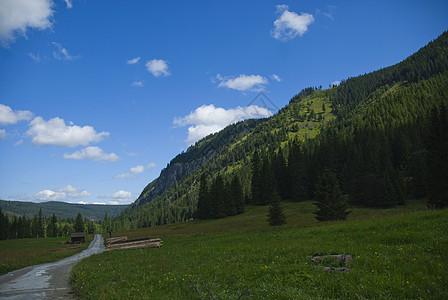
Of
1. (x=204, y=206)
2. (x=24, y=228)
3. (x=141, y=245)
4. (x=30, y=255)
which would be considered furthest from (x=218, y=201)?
(x=24, y=228)

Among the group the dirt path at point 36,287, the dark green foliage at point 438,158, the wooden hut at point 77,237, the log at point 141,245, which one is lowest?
the wooden hut at point 77,237

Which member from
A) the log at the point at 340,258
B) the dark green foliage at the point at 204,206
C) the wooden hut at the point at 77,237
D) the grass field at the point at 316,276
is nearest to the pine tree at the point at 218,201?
the dark green foliage at the point at 204,206

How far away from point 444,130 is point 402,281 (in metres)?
42.7

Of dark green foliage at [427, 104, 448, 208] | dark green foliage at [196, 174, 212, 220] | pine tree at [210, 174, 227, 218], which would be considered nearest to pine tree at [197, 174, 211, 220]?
dark green foliage at [196, 174, 212, 220]

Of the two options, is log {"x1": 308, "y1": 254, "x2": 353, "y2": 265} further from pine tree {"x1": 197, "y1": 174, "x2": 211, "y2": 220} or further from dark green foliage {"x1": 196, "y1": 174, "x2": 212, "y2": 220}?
pine tree {"x1": 197, "y1": 174, "x2": 211, "y2": 220}

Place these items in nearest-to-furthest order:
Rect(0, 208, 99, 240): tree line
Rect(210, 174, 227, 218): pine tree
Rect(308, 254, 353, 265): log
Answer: Rect(308, 254, 353, 265): log → Rect(210, 174, 227, 218): pine tree → Rect(0, 208, 99, 240): tree line

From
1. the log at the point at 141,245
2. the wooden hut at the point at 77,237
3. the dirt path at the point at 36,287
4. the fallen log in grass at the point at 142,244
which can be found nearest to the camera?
the dirt path at the point at 36,287

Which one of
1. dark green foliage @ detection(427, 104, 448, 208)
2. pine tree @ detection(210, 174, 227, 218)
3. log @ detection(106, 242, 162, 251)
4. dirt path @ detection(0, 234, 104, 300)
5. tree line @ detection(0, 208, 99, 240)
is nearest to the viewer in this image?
dirt path @ detection(0, 234, 104, 300)

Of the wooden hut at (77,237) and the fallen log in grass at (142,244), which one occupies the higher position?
the fallen log in grass at (142,244)

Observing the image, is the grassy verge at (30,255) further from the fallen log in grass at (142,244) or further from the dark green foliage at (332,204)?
the dark green foliage at (332,204)

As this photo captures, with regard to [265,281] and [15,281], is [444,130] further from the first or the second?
[15,281]

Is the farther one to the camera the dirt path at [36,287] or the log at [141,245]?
the log at [141,245]

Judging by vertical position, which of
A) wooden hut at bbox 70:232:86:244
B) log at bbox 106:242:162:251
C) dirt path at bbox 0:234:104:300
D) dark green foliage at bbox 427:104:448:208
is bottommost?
wooden hut at bbox 70:232:86:244

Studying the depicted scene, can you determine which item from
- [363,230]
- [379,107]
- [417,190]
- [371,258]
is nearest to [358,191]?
[417,190]
